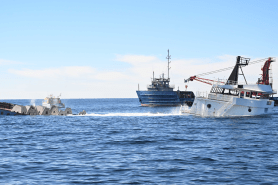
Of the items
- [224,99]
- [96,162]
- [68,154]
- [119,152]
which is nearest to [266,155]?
[119,152]

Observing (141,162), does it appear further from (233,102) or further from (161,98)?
(161,98)

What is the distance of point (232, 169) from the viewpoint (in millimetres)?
13938

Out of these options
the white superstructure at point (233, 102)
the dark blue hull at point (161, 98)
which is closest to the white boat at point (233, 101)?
the white superstructure at point (233, 102)

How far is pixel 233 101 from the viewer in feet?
147

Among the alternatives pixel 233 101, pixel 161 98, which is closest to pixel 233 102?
pixel 233 101

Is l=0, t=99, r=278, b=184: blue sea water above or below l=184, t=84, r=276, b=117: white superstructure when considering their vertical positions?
below

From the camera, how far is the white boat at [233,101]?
150ft

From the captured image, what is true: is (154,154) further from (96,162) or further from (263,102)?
(263,102)

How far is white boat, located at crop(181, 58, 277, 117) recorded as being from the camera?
4559 centimetres

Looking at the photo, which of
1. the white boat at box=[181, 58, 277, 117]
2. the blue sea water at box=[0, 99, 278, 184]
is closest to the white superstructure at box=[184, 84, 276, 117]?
the white boat at box=[181, 58, 277, 117]

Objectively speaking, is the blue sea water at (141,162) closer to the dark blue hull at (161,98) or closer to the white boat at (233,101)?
the white boat at (233,101)

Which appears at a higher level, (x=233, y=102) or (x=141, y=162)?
(x=233, y=102)

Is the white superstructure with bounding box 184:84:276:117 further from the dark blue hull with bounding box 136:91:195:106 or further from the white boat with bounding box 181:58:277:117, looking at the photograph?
the dark blue hull with bounding box 136:91:195:106

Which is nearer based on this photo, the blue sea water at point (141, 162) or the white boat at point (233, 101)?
the blue sea water at point (141, 162)
